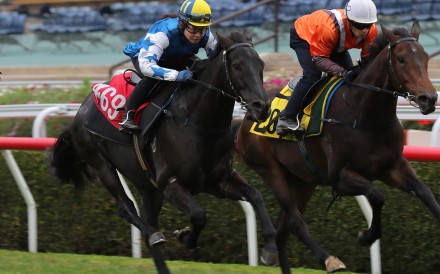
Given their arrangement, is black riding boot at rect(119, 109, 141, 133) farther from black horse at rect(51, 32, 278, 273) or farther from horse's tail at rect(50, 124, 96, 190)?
horse's tail at rect(50, 124, 96, 190)

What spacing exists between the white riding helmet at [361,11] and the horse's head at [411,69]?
6.5 inches

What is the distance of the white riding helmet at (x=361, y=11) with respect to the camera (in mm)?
5453

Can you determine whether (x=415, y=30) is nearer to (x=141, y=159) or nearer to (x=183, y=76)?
(x=183, y=76)

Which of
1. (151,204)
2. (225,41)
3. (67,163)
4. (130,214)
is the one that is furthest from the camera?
(67,163)

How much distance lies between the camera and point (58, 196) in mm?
7355

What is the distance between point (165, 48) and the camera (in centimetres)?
559

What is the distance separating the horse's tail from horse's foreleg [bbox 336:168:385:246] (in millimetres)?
2061

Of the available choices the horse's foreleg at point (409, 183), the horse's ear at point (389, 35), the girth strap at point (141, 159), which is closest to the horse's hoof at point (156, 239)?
the girth strap at point (141, 159)

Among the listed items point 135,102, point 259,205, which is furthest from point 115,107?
point 259,205

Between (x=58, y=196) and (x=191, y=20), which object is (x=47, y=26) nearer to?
(x=58, y=196)

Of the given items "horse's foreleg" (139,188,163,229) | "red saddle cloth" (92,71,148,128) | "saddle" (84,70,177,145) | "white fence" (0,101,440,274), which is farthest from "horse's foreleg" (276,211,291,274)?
"red saddle cloth" (92,71,148,128)

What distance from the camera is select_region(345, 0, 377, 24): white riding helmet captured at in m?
5.45

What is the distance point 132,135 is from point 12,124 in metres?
3.25

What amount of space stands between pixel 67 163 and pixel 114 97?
34.0 inches
